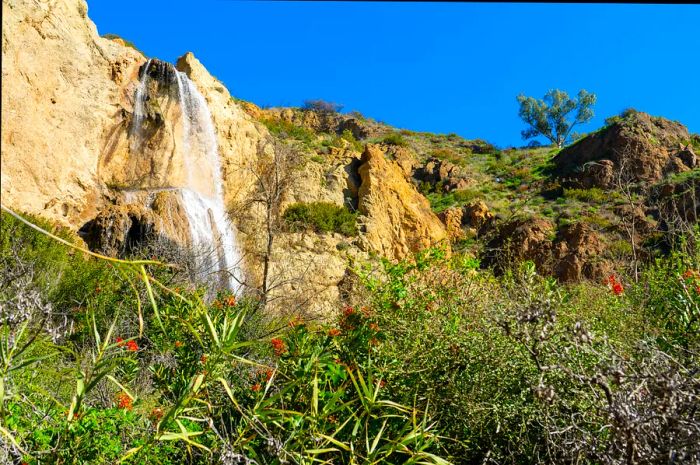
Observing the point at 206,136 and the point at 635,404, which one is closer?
the point at 635,404

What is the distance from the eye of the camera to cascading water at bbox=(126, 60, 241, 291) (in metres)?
17.9

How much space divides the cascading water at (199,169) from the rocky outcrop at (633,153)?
1518cm

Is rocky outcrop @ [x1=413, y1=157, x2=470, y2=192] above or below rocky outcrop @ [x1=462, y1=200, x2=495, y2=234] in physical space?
above

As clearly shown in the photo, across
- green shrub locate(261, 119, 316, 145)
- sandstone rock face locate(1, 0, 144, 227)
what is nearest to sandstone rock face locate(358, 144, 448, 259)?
green shrub locate(261, 119, 316, 145)

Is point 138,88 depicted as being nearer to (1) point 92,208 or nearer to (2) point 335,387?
(1) point 92,208

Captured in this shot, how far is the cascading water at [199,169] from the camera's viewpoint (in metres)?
17.9

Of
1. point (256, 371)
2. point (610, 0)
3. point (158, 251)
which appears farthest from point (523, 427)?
point (158, 251)

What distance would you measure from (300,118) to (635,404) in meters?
35.9

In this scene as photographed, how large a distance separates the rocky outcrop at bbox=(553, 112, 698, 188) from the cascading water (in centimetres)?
1518

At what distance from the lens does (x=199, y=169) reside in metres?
A: 20.7

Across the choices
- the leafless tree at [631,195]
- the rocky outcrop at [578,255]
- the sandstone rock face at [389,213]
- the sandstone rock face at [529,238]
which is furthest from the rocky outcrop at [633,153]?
the sandstone rock face at [389,213]

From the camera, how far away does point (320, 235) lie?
814 inches

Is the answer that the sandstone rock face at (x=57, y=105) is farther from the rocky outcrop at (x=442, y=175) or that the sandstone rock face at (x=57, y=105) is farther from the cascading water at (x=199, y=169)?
the rocky outcrop at (x=442, y=175)

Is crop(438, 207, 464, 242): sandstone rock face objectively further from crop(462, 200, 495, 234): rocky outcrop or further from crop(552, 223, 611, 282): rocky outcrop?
crop(552, 223, 611, 282): rocky outcrop
